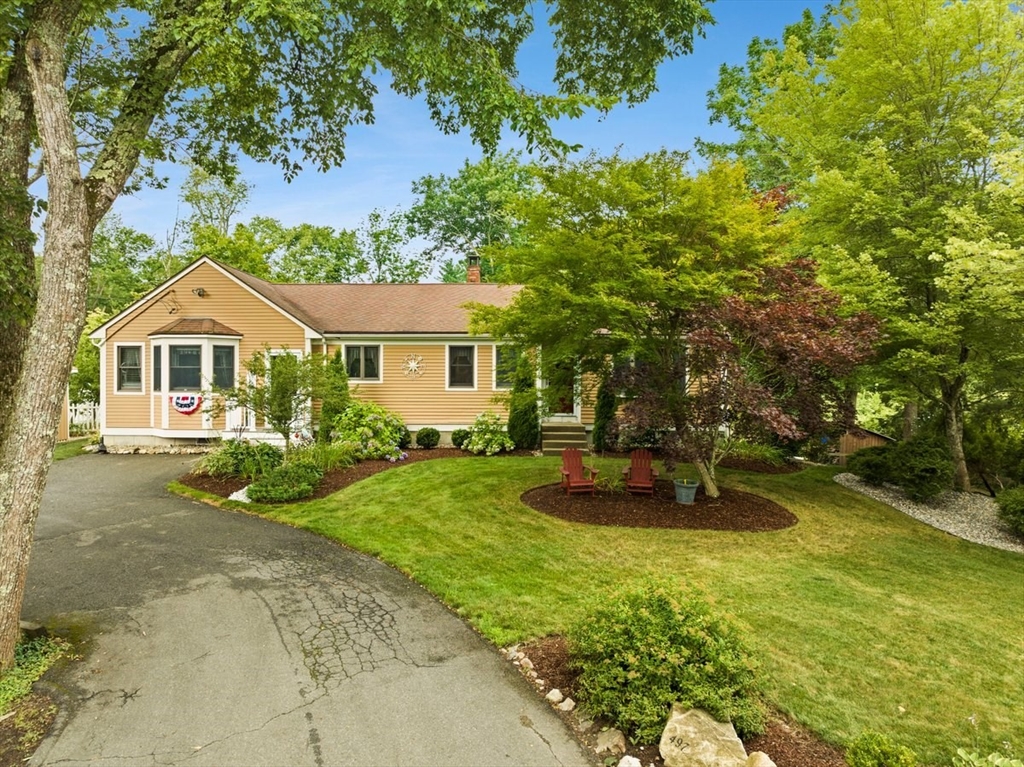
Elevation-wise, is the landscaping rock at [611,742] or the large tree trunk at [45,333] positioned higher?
the large tree trunk at [45,333]

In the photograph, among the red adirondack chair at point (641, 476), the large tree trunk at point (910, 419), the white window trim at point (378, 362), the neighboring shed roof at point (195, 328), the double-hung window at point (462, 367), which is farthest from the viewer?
the double-hung window at point (462, 367)

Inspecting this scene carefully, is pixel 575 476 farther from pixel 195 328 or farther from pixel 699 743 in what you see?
pixel 195 328

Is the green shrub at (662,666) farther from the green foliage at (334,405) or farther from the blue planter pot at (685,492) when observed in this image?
the green foliage at (334,405)

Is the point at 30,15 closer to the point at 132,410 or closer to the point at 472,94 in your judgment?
the point at 472,94

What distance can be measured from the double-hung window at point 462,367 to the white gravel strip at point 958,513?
33.9ft

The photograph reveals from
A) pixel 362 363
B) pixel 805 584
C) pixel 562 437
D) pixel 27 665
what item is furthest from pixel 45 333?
pixel 562 437

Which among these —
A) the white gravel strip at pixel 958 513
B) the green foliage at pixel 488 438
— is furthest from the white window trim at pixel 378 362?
the white gravel strip at pixel 958 513

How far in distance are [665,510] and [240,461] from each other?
9.16 metres

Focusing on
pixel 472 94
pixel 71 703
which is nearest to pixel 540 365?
pixel 472 94

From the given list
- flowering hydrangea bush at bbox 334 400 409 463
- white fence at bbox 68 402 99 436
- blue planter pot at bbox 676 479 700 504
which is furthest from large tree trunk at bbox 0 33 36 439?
white fence at bbox 68 402 99 436

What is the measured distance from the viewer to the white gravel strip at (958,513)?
937 cm

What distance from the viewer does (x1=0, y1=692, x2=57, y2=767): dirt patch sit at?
3.41 m

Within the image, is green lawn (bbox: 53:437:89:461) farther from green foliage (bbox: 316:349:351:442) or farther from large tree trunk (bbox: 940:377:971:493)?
large tree trunk (bbox: 940:377:971:493)

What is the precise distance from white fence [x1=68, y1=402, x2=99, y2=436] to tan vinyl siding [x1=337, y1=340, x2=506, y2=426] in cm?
987
